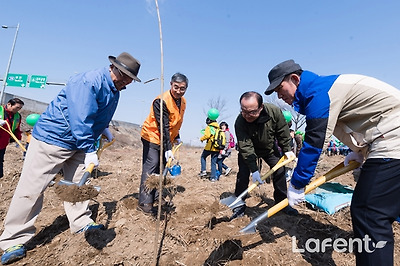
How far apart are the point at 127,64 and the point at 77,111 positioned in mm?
715

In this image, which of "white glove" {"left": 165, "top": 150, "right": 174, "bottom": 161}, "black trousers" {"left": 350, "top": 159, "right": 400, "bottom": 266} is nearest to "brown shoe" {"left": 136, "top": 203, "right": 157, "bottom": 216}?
"white glove" {"left": 165, "top": 150, "right": 174, "bottom": 161}

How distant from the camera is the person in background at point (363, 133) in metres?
1.68

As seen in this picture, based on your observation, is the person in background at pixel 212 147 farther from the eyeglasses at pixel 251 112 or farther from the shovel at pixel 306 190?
the shovel at pixel 306 190

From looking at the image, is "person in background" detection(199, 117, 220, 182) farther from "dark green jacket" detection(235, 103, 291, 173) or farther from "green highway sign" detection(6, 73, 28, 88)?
"green highway sign" detection(6, 73, 28, 88)

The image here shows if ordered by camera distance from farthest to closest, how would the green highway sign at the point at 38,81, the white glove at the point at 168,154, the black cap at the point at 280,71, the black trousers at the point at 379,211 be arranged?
the green highway sign at the point at 38,81, the white glove at the point at 168,154, the black cap at the point at 280,71, the black trousers at the point at 379,211

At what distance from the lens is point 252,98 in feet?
9.27

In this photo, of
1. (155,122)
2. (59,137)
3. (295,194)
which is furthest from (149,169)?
(295,194)

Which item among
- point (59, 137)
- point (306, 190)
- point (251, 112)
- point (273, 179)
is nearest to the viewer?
point (306, 190)

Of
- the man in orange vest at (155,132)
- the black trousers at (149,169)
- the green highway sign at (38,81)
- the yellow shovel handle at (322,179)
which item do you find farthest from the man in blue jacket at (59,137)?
the green highway sign at (38,81)

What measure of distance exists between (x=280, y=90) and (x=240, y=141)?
1.11 meters

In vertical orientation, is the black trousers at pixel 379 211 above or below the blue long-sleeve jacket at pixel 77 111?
below

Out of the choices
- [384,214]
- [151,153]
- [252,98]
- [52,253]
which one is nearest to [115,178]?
[151,153]

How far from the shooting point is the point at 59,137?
2486 millimetres

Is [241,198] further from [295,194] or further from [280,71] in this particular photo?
[280,71]
